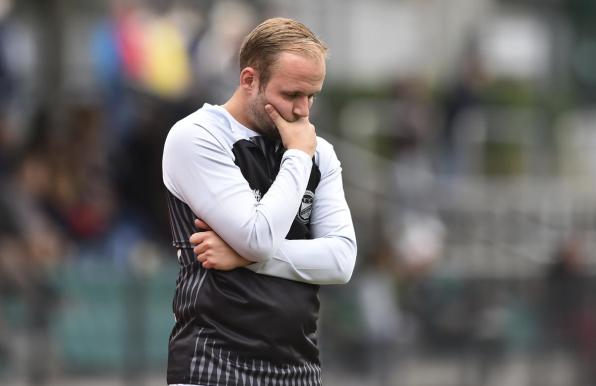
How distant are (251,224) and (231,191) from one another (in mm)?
129

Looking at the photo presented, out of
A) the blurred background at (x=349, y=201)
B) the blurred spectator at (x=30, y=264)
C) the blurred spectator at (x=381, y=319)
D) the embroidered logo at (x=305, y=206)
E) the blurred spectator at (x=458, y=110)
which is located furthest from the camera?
the blurred spectator at (x=458, y=110)

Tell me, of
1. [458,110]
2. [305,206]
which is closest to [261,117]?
[305,206]

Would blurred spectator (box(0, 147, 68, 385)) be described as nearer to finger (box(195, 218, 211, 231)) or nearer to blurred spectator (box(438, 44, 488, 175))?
finger (box(195, 218, 211, 231))

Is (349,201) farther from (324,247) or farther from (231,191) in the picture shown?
(231,191)

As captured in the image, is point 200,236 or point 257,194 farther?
point 257,194

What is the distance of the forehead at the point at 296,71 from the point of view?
4.24 metres

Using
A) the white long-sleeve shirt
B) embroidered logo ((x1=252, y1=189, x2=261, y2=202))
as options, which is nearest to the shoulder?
the white long-sleeve shirt

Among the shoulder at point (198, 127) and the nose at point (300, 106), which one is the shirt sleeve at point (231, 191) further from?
the nose at point (300, 106)

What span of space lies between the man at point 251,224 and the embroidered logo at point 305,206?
5 centimetres

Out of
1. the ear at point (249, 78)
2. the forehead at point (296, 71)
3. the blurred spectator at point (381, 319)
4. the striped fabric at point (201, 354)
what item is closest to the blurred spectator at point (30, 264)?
the blurred spectator at point (381, 319)

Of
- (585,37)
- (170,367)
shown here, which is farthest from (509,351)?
(585,37)

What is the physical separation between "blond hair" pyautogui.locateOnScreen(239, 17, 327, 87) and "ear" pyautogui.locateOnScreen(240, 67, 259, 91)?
14 millimetres

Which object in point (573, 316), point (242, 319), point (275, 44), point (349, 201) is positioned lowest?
point (573, 316)

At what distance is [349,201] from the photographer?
12844mm
